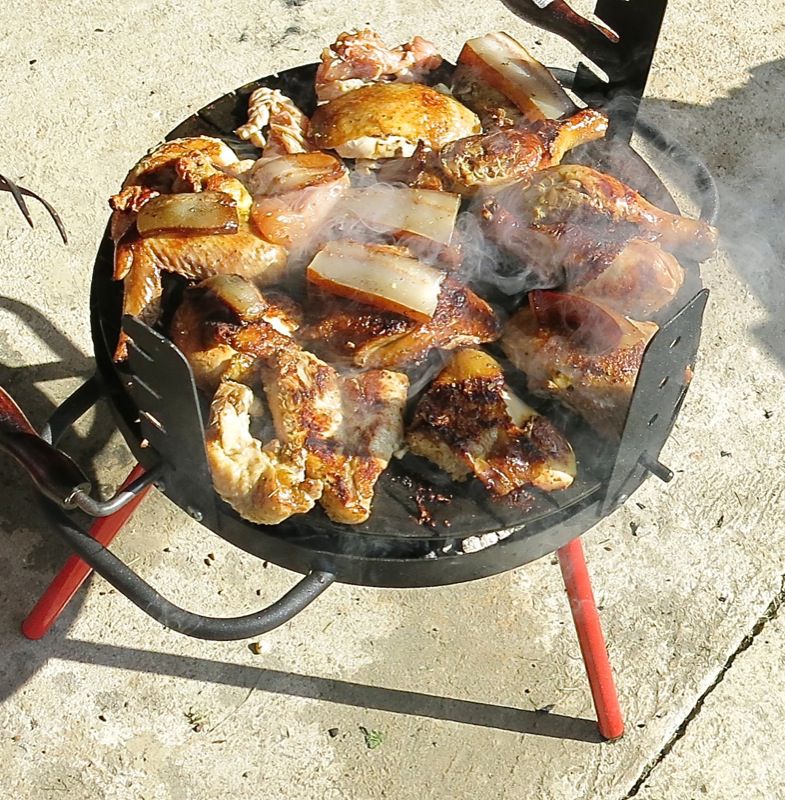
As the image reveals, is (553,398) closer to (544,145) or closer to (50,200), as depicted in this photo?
(544,145)

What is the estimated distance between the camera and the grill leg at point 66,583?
2.63 meters

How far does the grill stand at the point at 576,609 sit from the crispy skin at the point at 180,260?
728 millimetres

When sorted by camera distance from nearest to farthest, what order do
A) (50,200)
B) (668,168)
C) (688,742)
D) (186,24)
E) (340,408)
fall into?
(340,408), (688,742), (50,200), (668,168), (186,24)

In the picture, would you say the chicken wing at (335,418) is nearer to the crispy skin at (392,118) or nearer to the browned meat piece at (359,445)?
the browned meat piece at (359,445)

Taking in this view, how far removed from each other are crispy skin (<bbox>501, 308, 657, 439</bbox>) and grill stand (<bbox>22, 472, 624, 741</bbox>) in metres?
0.71

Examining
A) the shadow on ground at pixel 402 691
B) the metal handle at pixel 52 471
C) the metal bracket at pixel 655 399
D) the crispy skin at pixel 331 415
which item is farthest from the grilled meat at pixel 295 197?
the shadow on ground at pixel 402 691

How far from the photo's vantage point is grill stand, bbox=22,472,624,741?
255 cm

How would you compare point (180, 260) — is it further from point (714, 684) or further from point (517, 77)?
point (714, 684)

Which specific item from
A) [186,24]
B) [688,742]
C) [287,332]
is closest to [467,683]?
[688,742]

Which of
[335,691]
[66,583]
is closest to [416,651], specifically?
[335,691]

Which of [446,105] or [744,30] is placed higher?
[446,105]

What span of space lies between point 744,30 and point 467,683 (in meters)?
3.74

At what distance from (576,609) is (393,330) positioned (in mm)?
1141

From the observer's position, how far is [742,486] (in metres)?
3.36
